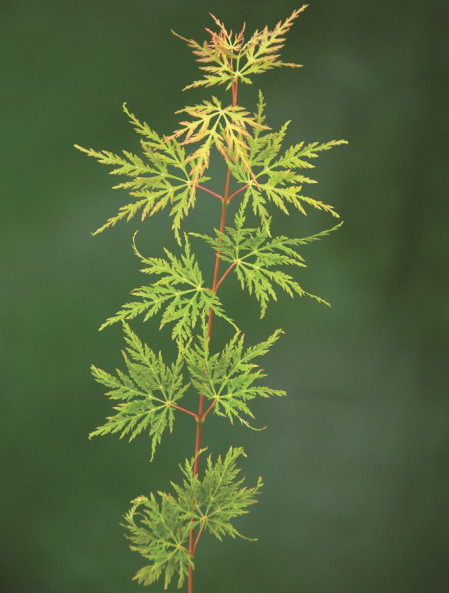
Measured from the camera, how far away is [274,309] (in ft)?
5.94

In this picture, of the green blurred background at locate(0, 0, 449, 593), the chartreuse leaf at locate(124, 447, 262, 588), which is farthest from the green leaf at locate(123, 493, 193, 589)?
the green blurred background at locate(0, 0, 449, 593)

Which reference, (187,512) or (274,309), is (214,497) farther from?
(274,309)

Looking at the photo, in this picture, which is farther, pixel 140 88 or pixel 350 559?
pixel 350 559

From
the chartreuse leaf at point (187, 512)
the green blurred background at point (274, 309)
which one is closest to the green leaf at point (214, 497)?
the chartreuse leaf at point (187, 512)

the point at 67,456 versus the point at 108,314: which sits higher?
the point at 108,314

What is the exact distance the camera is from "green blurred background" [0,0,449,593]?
1.74 meters

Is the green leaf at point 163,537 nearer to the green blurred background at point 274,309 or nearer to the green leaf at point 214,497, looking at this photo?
the green leaf at point 214,497

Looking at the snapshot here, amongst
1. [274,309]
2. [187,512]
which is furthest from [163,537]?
[274,309]

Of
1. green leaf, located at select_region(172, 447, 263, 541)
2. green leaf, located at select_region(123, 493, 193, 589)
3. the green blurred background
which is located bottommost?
green leaf, located at select_region(123, 493, 193, 589)

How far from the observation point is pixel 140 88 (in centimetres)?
175

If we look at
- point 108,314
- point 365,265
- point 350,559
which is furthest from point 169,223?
point 350,559

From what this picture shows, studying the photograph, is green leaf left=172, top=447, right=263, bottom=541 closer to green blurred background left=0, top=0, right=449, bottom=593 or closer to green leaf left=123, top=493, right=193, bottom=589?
green leaf left=123, top=493, right=193, bottom=589

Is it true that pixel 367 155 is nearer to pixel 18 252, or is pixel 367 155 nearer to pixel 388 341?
pixel 388 341

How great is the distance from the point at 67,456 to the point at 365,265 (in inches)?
37.8
